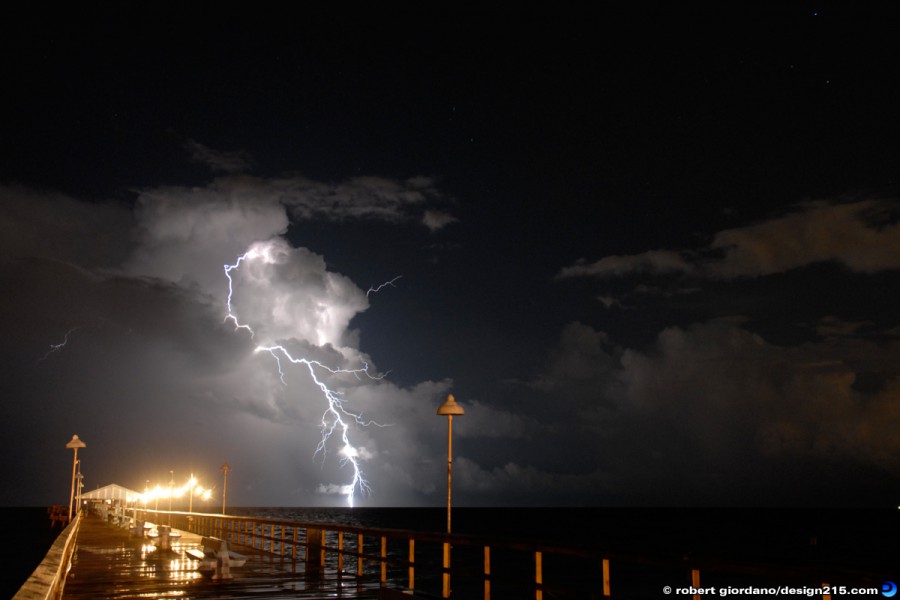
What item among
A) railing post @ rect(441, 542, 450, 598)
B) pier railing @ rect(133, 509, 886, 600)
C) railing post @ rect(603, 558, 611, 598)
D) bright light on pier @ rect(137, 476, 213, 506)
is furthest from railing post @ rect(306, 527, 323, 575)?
bright light on pier @ rect(137, 476, 213, 506)

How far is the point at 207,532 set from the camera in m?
31.3

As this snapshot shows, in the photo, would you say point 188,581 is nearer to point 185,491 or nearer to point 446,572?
point 446,572

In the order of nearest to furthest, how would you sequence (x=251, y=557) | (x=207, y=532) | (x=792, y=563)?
(x=792, y=563)
(x=251, y=557)
(x=207, y=532)

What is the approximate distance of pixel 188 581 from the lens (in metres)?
14.3

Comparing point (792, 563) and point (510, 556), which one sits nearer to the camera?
point (792, 563)

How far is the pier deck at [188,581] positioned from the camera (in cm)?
1244

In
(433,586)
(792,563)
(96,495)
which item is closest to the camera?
(792,563)

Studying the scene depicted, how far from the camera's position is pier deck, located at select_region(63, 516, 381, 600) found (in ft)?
40.8

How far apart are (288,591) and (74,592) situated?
3.54 m

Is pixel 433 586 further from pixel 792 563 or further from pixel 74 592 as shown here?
pixel 792 563

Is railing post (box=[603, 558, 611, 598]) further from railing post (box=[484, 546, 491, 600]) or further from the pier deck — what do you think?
the pier deck

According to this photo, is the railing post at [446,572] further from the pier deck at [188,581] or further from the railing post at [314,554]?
the railing post at [314,554]

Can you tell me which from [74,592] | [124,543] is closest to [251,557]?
[74,592]

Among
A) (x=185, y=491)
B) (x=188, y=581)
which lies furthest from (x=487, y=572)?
(x=185, y=491)
